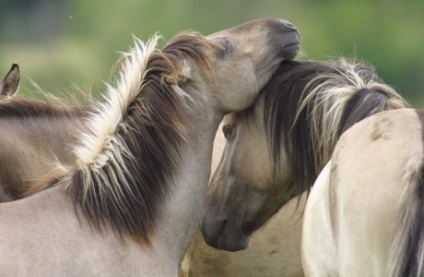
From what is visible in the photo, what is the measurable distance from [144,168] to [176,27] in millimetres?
26665

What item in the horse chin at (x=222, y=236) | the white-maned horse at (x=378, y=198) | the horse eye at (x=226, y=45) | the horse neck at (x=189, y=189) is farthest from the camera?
the horse chin at (x=222, y=236)

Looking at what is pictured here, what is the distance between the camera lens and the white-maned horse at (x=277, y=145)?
7203mm

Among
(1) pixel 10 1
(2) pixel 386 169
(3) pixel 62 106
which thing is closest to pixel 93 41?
(1) pixel 10 1

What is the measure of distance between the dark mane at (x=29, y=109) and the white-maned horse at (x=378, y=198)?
1.99 meters

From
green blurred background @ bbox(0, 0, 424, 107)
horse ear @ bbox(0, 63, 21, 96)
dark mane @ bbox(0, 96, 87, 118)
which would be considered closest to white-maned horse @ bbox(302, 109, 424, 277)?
dark mane @ bbox(0, 96, 87, 118)

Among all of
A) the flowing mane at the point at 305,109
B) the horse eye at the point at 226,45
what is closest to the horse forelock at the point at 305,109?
the flowing mane at the point at 305,109

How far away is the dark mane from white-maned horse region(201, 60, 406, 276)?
96 cm

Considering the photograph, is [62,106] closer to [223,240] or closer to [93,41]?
[223,240]

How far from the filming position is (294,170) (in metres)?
7.30

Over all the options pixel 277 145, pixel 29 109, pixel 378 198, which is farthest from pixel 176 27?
pixel 378 198

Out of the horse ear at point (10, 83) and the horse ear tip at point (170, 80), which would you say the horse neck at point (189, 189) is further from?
the horse ear at point (10, 83)

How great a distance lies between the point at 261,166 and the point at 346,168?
1.34m

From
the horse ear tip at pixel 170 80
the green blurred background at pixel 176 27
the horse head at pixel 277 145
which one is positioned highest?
the horse ear tip at pixel 170 80

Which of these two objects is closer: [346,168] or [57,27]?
[346,168]
